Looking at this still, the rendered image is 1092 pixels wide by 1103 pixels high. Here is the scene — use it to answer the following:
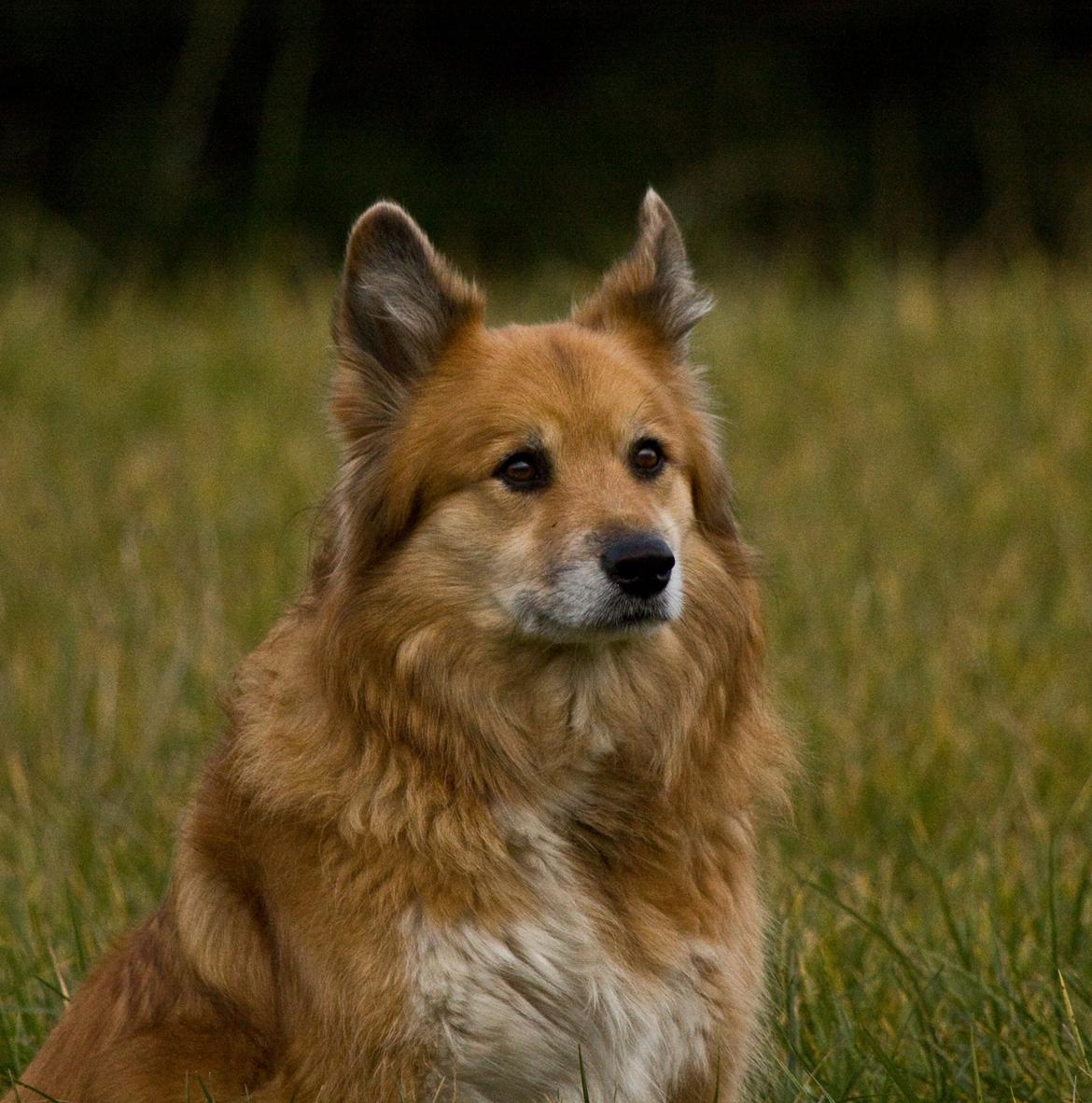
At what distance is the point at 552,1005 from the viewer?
9.91 ft

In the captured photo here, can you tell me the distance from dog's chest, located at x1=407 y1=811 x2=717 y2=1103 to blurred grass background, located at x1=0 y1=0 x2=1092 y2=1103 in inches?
13.9

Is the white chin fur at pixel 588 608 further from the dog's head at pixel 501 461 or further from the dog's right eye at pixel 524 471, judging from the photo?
the dog's right eye at pixel 524 471

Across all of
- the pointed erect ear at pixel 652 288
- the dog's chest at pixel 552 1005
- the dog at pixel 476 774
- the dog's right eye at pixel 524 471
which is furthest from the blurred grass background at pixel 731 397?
the pointed erect ear at pixel 652 288

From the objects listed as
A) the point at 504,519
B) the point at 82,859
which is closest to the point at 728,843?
the point at 504,519

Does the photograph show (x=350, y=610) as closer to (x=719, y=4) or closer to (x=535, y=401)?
(x=535, y=401)

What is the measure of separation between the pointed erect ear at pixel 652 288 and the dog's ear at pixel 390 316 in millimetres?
344

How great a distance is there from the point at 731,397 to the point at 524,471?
18.4 ft

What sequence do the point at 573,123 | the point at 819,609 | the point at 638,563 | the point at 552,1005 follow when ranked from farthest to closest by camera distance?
the point at 573,123 < the point at 819,609 < the point at 638,563 < the point at 552,1005

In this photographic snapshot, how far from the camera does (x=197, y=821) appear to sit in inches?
129

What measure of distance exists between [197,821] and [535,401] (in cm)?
106

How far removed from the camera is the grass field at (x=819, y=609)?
3725 mm

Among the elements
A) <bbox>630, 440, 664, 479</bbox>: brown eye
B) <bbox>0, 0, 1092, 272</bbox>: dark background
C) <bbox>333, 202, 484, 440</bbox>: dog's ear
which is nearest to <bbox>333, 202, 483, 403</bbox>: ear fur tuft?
<bbox>333, 202, 484, 440</bbox>: dog's ear

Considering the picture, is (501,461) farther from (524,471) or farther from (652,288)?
(652,288)

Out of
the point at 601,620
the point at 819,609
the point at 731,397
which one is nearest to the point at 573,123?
the point at 731,397
